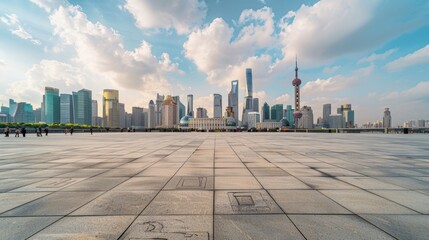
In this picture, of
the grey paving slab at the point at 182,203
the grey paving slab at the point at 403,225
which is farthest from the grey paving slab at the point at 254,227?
the grey paving slab at the point at 403,225

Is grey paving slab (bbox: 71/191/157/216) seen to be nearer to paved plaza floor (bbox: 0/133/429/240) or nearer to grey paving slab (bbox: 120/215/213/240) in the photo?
paved plaza floor (bbox: 0/133/429/240)

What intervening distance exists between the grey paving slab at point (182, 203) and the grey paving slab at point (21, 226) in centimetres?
186

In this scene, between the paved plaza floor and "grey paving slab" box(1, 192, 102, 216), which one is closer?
the paved plaza floor

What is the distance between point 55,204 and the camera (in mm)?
4805

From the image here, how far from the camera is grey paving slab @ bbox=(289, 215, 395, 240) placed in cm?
344

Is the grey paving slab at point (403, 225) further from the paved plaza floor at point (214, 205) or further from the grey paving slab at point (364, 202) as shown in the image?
the grey paving slab at point (364, 202)

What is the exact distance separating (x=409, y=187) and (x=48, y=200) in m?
10.2

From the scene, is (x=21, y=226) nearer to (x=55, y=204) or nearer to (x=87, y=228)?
(x=55, y=204)

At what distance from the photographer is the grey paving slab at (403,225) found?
11.4 feet

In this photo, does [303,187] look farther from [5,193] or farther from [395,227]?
[5,193]

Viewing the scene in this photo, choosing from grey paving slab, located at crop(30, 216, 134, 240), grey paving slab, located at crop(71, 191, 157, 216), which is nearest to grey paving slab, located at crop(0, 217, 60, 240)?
grey paving slab, located at crop(30, 216, 134, 240)

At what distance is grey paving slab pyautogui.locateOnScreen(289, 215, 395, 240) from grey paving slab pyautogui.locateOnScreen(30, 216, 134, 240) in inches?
132

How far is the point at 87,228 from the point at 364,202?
244 inches

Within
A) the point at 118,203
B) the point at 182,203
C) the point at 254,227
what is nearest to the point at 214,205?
the point at 182,203
